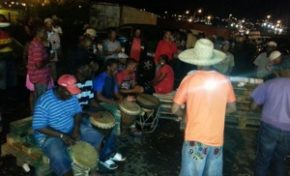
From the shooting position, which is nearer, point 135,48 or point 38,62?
point 38,62

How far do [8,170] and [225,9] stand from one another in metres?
51.3

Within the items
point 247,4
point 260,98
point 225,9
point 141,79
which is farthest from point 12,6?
point 247,4

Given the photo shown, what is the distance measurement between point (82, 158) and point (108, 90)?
2.10 m

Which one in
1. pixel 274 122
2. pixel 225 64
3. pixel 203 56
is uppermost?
pixel 203 56

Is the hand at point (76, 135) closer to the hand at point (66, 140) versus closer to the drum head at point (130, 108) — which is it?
the hand at point (66, 140)

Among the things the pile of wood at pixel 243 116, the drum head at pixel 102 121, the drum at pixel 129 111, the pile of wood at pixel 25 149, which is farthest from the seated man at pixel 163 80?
the pile of wood at pixel 25 149

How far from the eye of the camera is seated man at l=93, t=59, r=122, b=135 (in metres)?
6.73

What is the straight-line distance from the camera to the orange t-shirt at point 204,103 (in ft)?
13.0

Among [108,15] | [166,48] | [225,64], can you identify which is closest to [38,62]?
[166,48]

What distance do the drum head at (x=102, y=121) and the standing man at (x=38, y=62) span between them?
1701 mm

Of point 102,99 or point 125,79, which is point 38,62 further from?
point 125,79

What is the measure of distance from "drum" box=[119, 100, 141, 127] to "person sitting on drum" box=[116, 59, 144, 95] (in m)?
0.77

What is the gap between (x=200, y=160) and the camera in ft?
13.3

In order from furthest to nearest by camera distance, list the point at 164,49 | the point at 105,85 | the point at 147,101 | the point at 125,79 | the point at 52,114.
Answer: the point at 164,49, the point at 125,79, the point at 147,101, the point at 105,85, the point at 52,114
